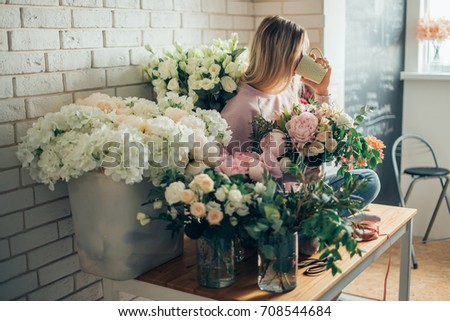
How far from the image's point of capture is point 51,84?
2.01m

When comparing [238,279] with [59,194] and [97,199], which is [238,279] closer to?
[97,199]

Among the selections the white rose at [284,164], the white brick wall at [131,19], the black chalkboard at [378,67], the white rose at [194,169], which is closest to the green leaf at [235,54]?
the white brick wall at [131,19]

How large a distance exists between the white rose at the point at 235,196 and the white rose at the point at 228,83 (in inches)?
33.2

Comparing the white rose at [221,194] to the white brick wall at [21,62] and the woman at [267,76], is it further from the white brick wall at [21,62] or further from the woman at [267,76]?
the white brick wall at [21,62]

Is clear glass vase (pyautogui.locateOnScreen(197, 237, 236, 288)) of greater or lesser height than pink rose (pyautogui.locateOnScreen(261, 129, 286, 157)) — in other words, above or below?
below

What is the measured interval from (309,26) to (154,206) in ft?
5.67

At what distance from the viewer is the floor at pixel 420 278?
323cm

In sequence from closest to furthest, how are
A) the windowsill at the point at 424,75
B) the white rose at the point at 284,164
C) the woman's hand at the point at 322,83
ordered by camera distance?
the white rose at the point at 284,164
the woman's hand at the point at 322,83
the windowsill at the point at 424,75

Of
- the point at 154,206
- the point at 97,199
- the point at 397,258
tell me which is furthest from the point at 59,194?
the point at 397,258

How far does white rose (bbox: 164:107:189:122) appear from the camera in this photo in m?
1.89

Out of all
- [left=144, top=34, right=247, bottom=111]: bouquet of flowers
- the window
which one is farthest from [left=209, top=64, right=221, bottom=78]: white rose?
the window

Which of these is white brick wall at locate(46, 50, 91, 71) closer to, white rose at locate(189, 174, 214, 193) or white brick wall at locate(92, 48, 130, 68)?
white brick wall at locate(92, 48, 130, 68)

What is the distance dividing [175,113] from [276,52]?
2.03 feet

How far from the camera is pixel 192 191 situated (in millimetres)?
1607
